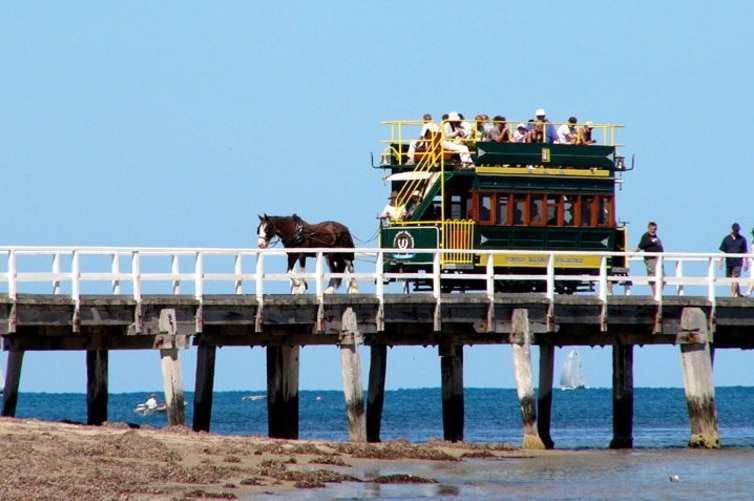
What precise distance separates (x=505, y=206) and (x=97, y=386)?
10.5 metres

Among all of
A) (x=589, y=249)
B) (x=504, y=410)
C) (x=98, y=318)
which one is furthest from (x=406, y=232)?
(x=504, y=410)

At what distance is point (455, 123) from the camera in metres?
39.3

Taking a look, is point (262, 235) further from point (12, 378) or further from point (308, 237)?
point (12, 378)

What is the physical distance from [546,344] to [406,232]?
4.70m

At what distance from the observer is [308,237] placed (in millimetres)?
38188

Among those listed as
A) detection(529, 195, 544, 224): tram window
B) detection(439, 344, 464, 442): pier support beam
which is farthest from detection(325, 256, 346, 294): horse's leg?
detection(529, 195, 544, 224): tram window

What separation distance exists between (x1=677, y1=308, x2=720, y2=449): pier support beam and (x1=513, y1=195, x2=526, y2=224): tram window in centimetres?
543

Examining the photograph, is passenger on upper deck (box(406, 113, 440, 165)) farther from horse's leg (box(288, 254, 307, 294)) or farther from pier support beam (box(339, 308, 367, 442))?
pier support beam (box(339, 308, 367, 442))

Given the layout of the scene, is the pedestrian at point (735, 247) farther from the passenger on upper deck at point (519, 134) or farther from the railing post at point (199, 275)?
the railing post at point (199, 275)

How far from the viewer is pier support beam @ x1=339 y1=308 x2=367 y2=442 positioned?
32.1 metres

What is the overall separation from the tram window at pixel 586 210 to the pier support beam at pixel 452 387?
5836 millimetres

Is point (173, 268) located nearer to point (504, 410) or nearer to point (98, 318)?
point (98, 318)

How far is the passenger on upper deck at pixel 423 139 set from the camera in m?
39.2

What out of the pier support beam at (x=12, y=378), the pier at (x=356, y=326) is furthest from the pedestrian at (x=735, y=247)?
the pier support beam at (x=12, y=378)
